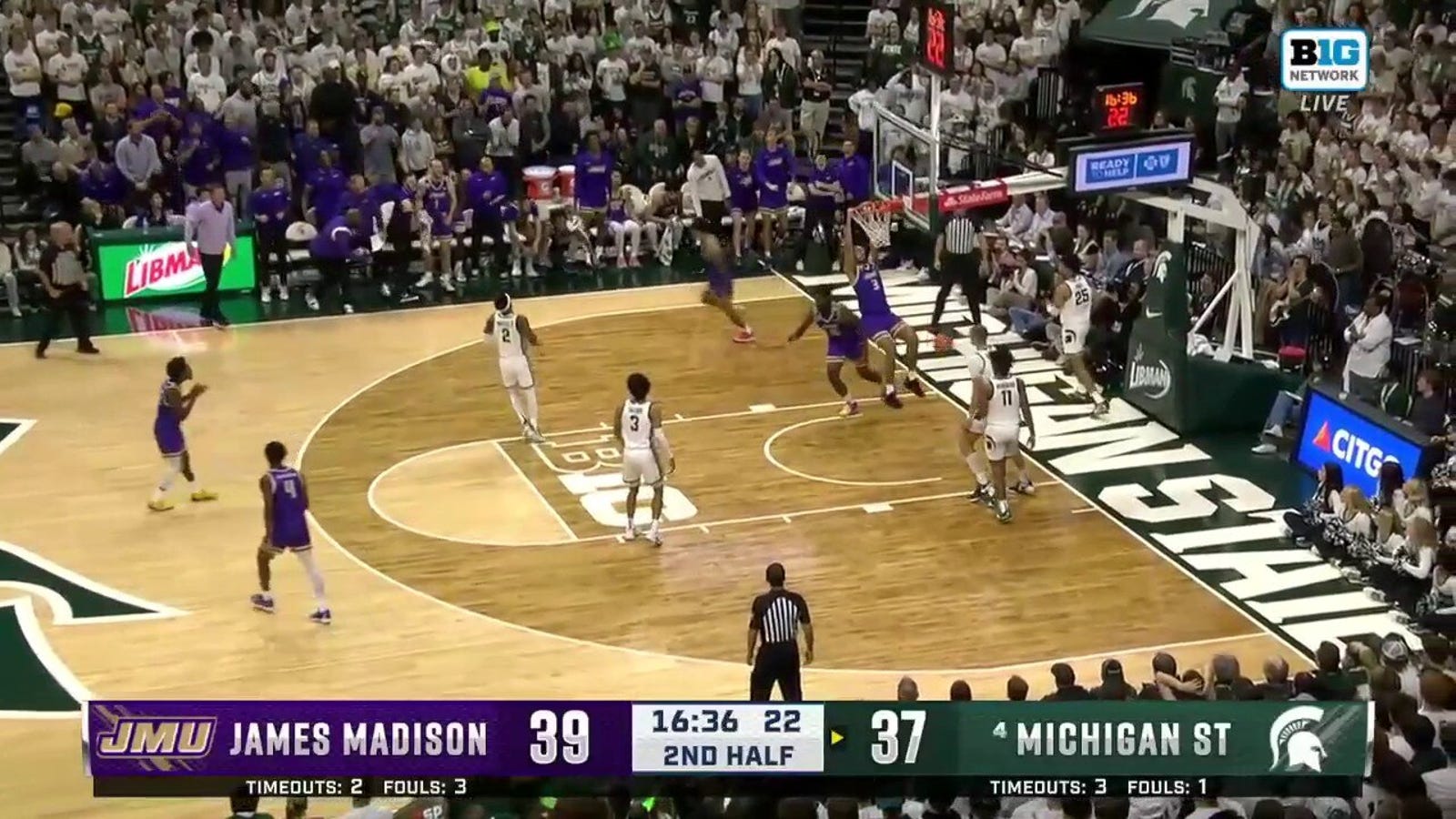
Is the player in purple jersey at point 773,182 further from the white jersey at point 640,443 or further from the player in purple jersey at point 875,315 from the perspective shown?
the white jersey at point 640,443

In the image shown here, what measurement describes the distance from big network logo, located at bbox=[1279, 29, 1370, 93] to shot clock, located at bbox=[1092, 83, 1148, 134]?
2231 millimetres

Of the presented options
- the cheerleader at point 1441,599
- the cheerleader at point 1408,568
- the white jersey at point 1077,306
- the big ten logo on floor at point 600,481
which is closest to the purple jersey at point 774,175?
the white jersey at point 1077,306

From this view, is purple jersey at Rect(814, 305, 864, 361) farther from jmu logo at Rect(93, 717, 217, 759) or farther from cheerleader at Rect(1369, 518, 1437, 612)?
jmu logo at Rect(93, 717, 217, 759)

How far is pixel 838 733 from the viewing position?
1156cm

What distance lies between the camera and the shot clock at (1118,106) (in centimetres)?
2330

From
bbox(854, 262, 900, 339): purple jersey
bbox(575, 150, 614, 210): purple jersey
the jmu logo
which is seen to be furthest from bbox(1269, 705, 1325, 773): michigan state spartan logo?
bbox(575, 150, 614, 210): purple jersey

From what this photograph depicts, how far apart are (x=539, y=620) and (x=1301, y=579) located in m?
6.34

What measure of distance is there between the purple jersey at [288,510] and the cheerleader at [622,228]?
37.4 ft

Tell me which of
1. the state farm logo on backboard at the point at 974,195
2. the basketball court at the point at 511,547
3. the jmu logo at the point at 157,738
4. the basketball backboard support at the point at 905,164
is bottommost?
the basketball court at the point at 511,547

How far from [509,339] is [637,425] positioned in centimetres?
286

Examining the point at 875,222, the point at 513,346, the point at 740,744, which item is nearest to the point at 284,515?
the point at 513,346

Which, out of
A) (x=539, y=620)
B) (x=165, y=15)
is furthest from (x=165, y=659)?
(x=165, y=15)

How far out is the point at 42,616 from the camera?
17047 millimetres

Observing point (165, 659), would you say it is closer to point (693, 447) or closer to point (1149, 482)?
point (693, 447)
